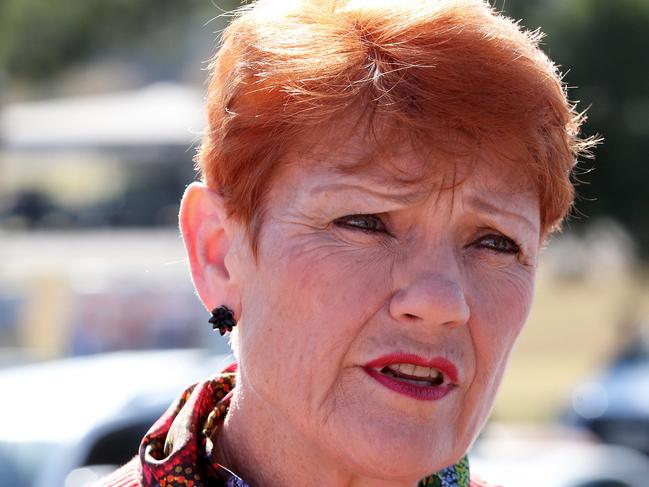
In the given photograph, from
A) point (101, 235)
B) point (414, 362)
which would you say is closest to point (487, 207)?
point (414, 362)

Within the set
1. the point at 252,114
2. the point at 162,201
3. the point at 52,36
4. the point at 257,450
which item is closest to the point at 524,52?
the point at 252,114

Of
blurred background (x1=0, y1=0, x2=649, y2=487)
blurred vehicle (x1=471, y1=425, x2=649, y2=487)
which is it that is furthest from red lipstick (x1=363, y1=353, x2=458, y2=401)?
→ blurred vehicle (x1=471, y1=425, x2=649, y2=487)

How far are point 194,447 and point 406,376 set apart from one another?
37 centimetres

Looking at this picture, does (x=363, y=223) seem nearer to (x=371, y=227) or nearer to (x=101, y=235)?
(x=371, y=227)

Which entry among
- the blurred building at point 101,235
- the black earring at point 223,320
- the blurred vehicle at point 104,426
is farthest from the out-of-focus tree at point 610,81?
the black earring at point 223,320

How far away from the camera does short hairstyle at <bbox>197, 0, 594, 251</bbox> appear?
1.88m

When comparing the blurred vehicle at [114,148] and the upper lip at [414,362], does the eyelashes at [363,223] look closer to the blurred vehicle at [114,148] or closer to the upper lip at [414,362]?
the upper lip at [414,362]

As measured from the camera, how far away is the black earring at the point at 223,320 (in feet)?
6.55

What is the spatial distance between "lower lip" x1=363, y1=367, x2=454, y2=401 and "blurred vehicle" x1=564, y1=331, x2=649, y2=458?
918 centimetres

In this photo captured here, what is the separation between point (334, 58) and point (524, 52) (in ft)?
1.03

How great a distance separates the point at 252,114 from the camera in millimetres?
1926

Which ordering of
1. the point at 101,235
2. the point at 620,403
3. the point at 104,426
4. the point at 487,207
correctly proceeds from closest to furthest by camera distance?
the point at 487,207 < the point at 104,426 < the point at 620,403 < the point at 101,235

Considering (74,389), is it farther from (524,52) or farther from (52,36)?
(52,36)

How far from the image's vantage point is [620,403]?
11.0 meters
